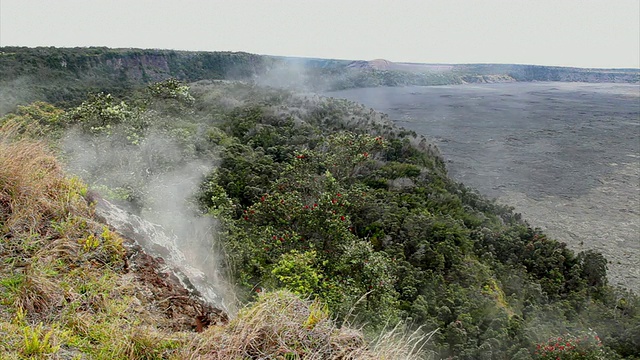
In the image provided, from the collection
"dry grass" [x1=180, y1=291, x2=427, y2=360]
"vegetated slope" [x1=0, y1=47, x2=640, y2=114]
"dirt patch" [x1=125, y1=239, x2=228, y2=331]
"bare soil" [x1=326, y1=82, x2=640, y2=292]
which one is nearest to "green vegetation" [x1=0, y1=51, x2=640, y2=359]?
"dry grass" [x1=180, y1=291, x2=427, y2=360]

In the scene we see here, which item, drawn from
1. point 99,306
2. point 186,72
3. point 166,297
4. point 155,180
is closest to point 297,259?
point 166,297

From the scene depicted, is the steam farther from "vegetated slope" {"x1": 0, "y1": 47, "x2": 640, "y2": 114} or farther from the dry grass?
"vegetated slope" {"x1": 0, "y1": 47, "x2": 640, "y2": 114}

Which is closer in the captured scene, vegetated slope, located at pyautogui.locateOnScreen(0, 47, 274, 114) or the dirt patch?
the dirt patch

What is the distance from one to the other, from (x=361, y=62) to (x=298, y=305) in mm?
171396

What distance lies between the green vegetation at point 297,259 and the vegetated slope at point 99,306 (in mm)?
15

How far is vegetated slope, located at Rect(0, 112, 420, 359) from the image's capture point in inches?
107

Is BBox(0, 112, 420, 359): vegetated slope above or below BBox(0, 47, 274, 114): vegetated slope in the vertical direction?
below

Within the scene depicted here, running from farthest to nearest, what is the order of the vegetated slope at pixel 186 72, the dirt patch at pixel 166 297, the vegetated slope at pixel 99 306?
1. the vegetated slope at pixel 186 72
2. the dirt patch at pixel 166 297
3. the vegetated slope at pixel 99 306

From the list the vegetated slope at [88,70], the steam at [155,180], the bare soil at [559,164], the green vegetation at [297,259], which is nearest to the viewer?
A: the green vegetation at [297,259]

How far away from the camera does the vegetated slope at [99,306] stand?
273 centimetres

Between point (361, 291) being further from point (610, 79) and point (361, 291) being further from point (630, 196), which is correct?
point (610, 79)

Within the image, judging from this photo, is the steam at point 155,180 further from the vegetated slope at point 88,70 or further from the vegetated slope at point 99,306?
the vegetated slope at point 88,70

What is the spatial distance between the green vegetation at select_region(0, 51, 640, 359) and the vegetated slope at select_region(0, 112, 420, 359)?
15 mm

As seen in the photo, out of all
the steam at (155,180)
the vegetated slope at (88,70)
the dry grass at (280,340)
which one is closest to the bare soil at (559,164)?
the steam at (155,180)
